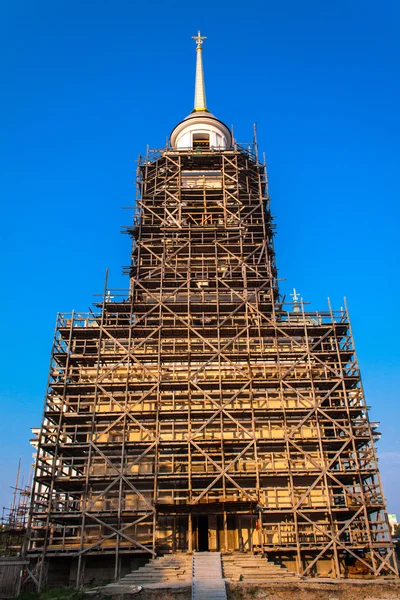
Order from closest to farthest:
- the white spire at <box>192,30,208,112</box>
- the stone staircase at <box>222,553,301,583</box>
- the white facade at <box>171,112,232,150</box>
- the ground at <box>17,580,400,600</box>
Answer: the ground at <box>17,580,400,600</box> → the stone staircase at <box>222,553,301,583</box> → the white facade at <box>171,112,232,150</box> → the white spire at <box>192,30,208,112</box>

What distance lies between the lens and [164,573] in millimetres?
20984

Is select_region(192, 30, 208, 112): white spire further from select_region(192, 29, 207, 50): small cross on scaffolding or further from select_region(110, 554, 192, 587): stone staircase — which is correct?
select_region(110, 554, 192, 587): stone staircase

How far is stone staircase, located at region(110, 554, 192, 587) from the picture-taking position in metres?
20.1

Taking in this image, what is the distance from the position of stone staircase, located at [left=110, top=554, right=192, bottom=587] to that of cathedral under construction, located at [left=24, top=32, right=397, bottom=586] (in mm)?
1571

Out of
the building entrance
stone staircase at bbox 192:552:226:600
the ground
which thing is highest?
the building entrance

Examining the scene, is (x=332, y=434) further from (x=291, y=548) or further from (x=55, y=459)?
(x=55, y=459)

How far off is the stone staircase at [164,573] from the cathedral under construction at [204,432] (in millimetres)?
1571

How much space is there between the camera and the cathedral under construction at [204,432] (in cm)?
2448

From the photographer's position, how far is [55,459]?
25719mm

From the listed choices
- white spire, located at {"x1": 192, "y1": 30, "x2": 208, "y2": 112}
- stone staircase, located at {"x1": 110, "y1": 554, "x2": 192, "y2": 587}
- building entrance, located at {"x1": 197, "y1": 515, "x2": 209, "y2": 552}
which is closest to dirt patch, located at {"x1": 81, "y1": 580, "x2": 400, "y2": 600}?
stone staircase, located at {"x1": 110, "y1": 554, "x2": 192, "y2": 587}

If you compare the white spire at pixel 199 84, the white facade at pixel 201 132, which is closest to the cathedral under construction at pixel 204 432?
the white facade at pixel 201 132

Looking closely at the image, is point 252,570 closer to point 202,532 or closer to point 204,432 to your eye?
point 202,532

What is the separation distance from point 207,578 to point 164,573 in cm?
206

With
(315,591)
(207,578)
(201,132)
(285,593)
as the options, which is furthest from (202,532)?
(201,132)
